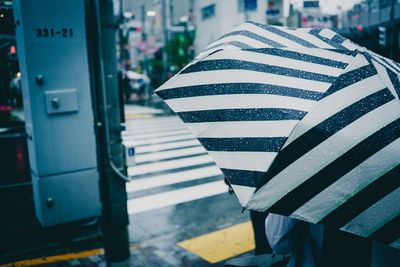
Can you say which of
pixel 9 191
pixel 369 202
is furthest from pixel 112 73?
pixel 369 202

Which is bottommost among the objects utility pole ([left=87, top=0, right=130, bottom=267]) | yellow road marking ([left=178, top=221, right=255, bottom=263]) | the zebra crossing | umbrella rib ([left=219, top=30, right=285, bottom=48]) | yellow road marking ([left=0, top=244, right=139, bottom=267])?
the zebra crossing

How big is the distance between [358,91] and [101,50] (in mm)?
2604

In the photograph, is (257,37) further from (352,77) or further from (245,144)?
(245,144)

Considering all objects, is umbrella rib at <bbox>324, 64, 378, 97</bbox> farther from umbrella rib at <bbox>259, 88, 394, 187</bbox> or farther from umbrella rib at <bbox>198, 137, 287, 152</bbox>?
umbrella rib at <bbox>198, 137, 287, 152</bbox>

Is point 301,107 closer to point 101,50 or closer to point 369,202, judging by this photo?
point 369,202

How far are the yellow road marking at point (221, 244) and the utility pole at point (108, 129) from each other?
0.99 m

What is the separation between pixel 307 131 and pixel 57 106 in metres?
3.28

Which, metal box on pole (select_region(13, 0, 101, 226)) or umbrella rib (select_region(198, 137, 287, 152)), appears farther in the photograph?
metal box on pole (select_region(13, 0, 101, 226))

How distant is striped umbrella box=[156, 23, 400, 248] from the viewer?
158cm

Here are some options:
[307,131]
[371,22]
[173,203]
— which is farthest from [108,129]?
[371,22]

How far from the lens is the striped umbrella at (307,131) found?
62.4 inches

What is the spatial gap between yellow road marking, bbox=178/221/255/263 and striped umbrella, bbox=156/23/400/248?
9.62 feet

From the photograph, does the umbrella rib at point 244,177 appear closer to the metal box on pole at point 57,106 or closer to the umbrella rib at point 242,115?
the umbrella rib at point 242,115

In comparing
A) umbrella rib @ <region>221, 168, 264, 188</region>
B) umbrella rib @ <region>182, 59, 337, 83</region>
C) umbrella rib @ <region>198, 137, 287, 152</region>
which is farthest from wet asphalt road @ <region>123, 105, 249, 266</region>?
umbrella rib @ <region>221, 168, 264, 188</region>
